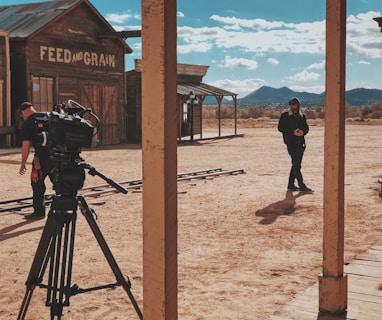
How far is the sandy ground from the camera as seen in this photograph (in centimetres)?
477

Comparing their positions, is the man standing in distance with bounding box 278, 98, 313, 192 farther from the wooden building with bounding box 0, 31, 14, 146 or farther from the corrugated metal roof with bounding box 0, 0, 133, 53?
the corrugated metal roof with bounding box 0, 0, 133, 53

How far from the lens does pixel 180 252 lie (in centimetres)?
654

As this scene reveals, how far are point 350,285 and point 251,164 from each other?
11.8 meters

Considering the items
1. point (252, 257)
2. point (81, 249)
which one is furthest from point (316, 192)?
point (81, 249)

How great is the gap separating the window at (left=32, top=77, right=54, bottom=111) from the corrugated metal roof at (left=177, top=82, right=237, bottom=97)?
20.3ft

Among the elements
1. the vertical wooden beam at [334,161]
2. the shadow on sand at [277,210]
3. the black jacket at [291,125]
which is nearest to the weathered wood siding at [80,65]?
the black jacket at [291,125]

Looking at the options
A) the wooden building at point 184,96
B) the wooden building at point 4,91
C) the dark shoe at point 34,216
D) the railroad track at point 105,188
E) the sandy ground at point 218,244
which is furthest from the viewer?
the wooden building at point 184,96

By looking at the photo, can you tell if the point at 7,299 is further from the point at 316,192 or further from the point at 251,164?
the point at 251,164

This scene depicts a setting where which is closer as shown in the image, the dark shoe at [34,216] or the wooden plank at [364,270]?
the wooden plank at [364,270]

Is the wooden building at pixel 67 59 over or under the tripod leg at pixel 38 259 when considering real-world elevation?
over

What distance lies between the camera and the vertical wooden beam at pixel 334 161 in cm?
390

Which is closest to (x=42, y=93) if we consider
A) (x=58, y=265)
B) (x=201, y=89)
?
(x=201, y=89)

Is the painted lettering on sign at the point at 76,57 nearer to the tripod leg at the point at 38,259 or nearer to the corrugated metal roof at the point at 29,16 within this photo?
the corrugated metal roof at the point at 29,16

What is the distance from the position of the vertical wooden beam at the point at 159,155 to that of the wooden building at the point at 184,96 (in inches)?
863
